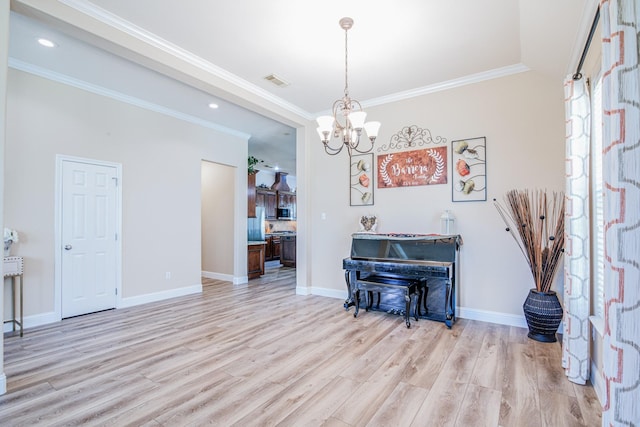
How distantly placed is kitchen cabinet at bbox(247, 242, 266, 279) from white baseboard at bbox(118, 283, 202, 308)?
1.25 meters

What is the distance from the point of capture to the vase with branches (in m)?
3.08

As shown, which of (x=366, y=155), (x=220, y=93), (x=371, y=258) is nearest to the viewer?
(x=220, y=93)

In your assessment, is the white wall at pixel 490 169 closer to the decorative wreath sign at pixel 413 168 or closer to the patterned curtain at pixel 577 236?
the decorative wreath sign at pixel 413 168

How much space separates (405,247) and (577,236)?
71.8 inches

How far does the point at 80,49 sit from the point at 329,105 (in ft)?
10.0

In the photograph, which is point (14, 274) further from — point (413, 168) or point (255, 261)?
point (413, 168)

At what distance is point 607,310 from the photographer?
1256mm

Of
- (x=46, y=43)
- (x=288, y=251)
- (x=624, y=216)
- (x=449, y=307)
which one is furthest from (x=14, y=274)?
(x=288, y=251)

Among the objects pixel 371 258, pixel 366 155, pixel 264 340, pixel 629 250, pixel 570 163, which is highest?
pixel 366 155

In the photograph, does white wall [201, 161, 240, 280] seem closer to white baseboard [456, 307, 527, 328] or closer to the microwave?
the microwave

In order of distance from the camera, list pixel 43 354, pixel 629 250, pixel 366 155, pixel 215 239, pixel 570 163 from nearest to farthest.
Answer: pixel 629 250 → pixel 570 163 → pixel 43 354 → pixel 366 155 → pixel 215 239

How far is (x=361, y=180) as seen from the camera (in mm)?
4707

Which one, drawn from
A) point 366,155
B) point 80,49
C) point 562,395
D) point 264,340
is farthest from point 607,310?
point 80,49

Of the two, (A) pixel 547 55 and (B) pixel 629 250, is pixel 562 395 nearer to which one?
(B) pixel 629 250
